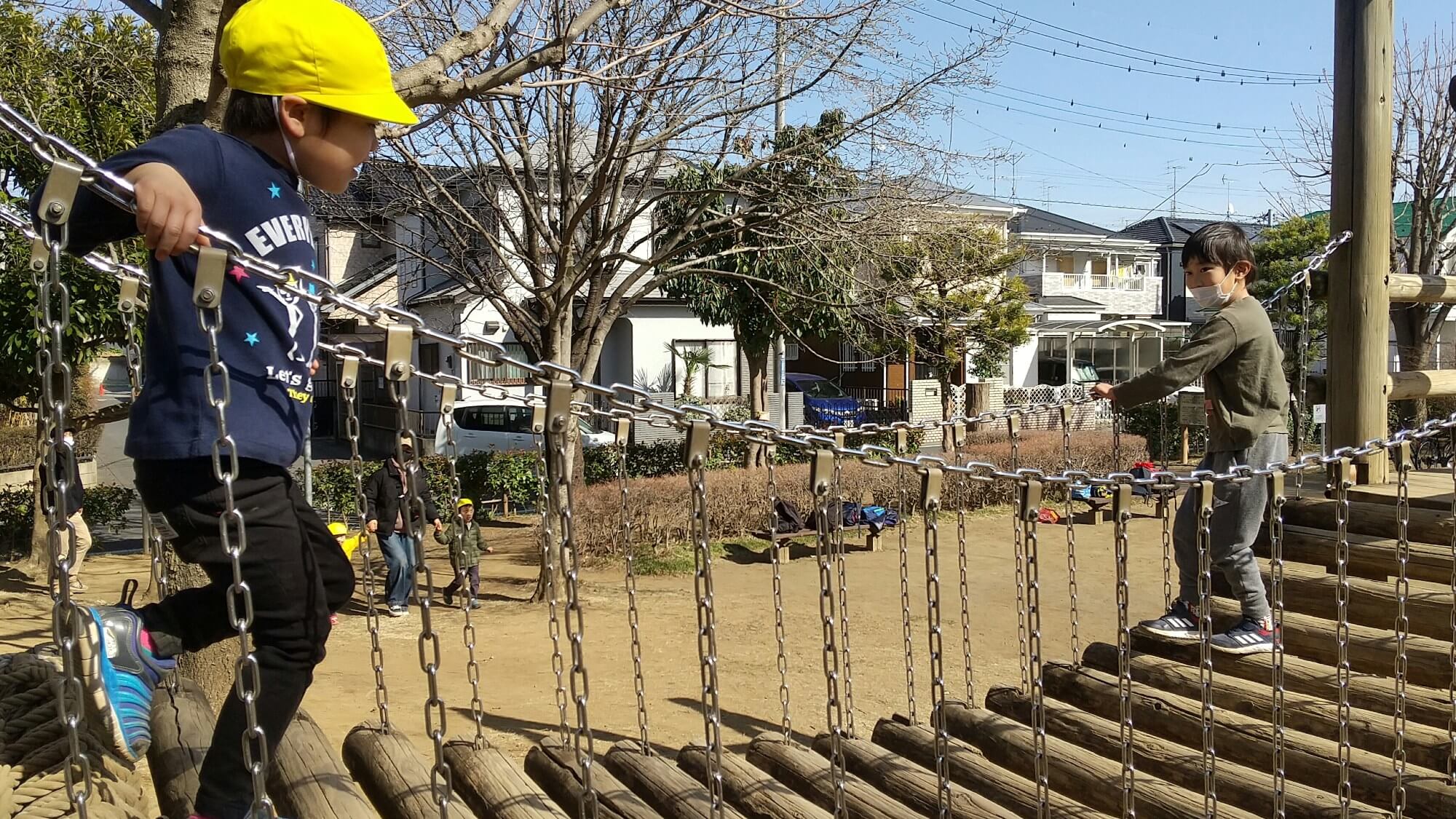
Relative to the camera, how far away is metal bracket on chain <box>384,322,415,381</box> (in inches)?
75.1

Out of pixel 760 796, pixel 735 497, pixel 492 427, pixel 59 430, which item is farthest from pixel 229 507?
pixel 492 427

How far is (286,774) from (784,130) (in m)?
8.61

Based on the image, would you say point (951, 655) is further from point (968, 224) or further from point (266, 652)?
point (266, 652)

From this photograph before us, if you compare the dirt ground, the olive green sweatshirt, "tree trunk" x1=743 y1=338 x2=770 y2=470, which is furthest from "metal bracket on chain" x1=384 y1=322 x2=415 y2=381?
"tree trunk" x1=743 y1=338 x2=770 y2=470

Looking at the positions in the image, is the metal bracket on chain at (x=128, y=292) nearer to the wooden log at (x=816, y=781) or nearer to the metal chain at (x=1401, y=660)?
the wooden log at (x=816, y=781)

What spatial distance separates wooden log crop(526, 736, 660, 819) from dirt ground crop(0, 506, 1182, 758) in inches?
118

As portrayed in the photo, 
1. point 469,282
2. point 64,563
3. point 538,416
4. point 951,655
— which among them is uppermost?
point 469,282

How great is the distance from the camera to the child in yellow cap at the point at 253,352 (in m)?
1.89

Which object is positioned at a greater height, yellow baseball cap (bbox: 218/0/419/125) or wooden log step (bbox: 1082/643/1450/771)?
yellow baseball cap (bbox: 218/0/419/125)

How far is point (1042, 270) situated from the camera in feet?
110

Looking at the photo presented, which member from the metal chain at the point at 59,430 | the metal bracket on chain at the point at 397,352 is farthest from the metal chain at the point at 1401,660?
the metal chain at the point at 59,430

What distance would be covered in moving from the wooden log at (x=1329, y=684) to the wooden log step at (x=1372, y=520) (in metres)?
0.76

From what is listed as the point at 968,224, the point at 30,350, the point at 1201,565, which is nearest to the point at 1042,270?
the point at 968,224

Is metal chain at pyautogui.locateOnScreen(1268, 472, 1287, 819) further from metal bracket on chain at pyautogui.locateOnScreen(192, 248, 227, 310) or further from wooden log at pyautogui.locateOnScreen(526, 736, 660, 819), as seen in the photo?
metal bracket on chain at pyautogui.locateOnScreen(192, 248, 227, 310)
